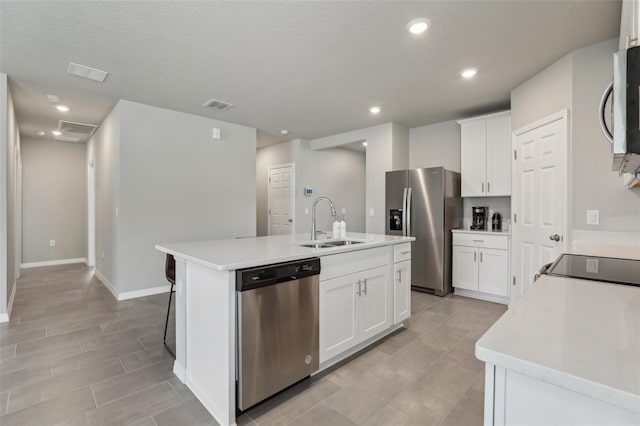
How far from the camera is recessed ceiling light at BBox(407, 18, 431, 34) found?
2238mm

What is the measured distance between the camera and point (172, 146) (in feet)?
14.1

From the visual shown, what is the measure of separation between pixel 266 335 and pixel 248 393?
0.32 m

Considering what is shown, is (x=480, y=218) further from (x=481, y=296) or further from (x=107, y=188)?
(x=107, y=188)

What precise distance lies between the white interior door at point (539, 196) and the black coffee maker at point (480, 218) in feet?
2.76

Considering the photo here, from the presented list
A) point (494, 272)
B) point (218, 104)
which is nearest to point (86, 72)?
point (218, 104)

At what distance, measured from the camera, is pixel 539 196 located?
3094 mm

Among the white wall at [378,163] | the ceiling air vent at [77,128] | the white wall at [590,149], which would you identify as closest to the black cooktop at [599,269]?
the white wall at [590,149]

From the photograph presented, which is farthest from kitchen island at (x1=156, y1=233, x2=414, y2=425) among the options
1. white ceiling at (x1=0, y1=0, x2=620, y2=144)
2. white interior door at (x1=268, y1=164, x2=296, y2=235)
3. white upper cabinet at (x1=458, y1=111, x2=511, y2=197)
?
white interior door at (x1=268, y1=164, x2=296, y2=235)

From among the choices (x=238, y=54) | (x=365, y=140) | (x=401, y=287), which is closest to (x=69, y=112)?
(x=238, y=54)

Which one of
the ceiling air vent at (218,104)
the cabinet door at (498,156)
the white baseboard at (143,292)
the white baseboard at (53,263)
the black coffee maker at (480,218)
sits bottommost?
the white baseboard at (143,292)

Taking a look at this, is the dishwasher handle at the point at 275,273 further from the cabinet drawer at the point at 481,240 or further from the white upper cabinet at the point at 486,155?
the white upper cabinet at the point at 486,155

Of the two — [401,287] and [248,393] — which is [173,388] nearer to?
[248,393]

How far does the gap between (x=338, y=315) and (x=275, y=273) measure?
74 cm

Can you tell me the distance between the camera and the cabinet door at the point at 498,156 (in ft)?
12.9
